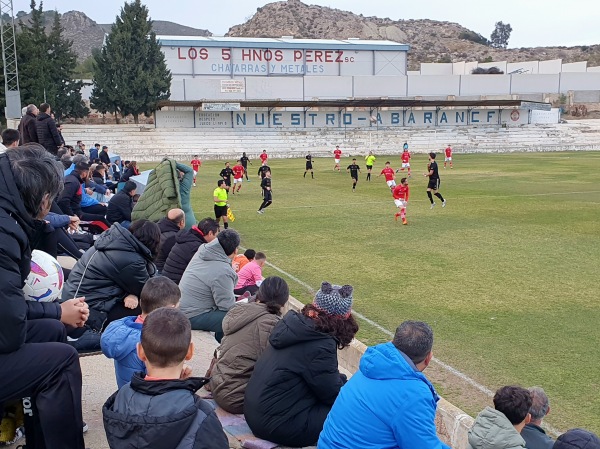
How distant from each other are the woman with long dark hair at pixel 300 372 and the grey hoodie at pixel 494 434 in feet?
3.44

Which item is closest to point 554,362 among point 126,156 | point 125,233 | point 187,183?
point 125,233

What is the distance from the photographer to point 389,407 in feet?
11.5

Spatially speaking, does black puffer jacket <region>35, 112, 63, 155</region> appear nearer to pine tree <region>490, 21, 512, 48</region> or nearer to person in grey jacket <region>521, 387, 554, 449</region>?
person in grey jacket <region>521, 387, 554, 449</region>

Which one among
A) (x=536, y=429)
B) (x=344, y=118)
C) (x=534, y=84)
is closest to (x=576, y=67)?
(x=534, y=84)

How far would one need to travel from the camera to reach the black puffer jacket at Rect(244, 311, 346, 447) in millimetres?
4523

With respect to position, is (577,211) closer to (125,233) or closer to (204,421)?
(125,233)

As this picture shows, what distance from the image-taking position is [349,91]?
6769cm

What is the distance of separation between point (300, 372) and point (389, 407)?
1.13 metres

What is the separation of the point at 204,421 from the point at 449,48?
552 ft

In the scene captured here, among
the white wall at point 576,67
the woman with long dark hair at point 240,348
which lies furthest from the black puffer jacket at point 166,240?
the white wall at point 576,67

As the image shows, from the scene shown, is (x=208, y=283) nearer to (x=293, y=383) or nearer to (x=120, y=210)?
(x=293, y=383)

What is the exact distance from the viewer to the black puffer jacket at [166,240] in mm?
9281

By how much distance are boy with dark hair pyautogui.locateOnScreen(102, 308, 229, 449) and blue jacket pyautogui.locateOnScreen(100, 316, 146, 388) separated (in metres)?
1.47

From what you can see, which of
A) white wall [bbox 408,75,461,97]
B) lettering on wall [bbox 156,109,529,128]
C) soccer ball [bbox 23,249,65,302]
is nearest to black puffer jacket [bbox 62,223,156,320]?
soccer ball [bbox 23,249,65,302]
